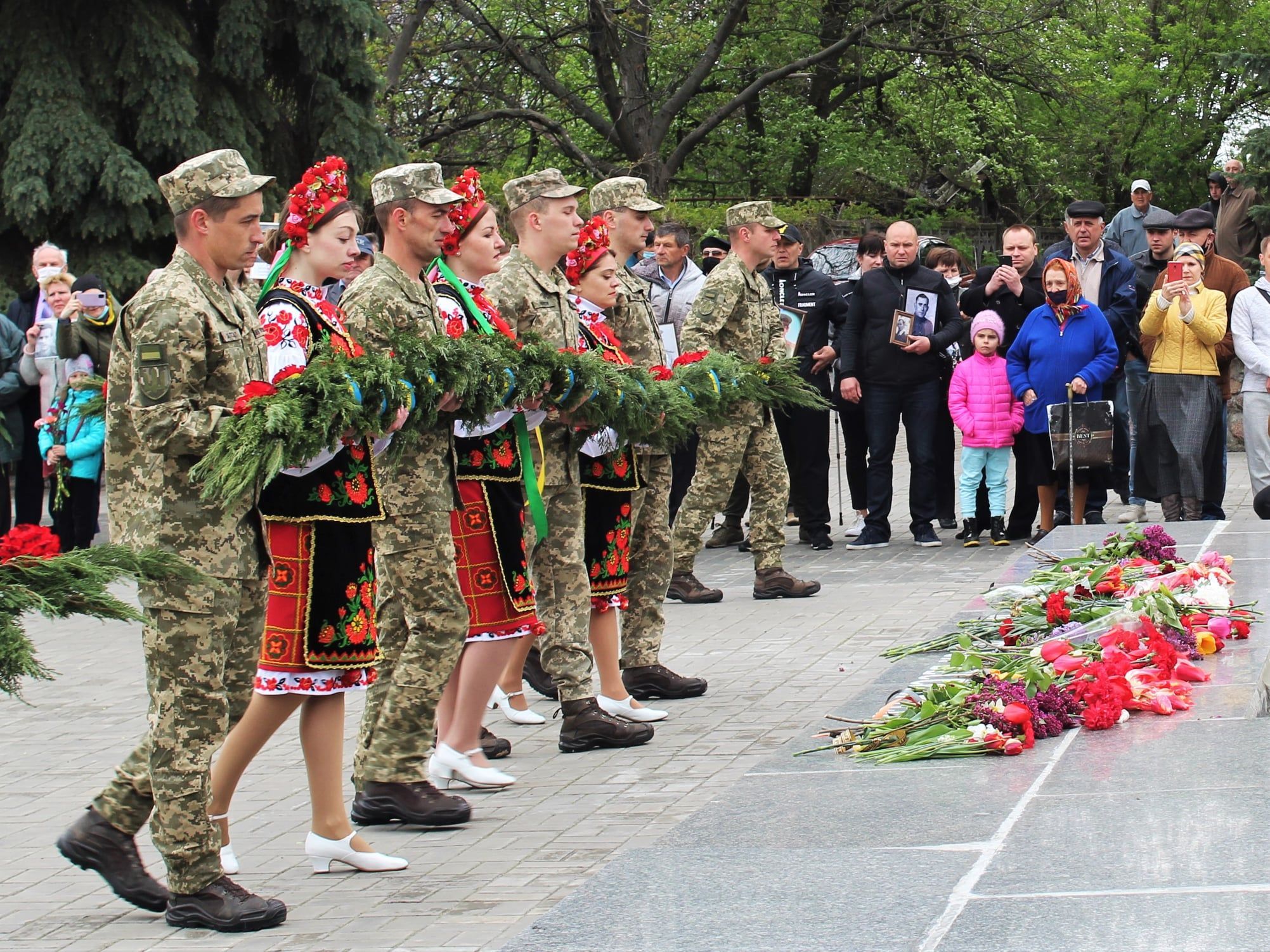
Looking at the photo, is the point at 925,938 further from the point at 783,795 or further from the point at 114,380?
the point at 114,380

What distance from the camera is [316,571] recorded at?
507 centimetres

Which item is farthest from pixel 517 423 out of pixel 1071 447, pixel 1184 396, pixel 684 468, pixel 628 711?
pixel 1184 396

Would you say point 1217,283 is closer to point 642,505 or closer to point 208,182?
point 642,505

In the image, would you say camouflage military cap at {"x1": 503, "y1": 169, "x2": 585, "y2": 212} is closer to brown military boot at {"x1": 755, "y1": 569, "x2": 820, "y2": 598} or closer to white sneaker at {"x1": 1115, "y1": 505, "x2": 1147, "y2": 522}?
brown military boot at {"x1": 755, "y1": 569, "x2": 820, "y2": 598}

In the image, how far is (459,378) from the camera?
5.58 metres

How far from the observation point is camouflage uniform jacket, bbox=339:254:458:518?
18.8 feet

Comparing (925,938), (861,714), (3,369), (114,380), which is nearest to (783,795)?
(861,714)

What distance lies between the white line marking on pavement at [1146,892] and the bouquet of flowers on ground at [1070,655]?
62.6 inches

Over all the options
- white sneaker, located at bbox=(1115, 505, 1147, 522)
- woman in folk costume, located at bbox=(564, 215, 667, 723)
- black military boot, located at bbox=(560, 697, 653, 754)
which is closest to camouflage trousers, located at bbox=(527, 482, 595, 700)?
black military boot, located at bbox=(560, 697, 653, 754)

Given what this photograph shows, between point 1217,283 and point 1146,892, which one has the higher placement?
point 1217,283

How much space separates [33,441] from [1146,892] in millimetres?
11192

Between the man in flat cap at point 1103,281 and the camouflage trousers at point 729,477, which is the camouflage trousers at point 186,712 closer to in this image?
the camouflage trousers at point 729,477

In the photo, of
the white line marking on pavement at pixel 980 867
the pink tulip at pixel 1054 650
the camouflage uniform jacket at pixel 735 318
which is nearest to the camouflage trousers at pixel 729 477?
the camouflage uniform jacket at pixel 735 318

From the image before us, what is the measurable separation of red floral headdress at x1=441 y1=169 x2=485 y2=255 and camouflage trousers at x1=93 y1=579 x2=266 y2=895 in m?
2.02
